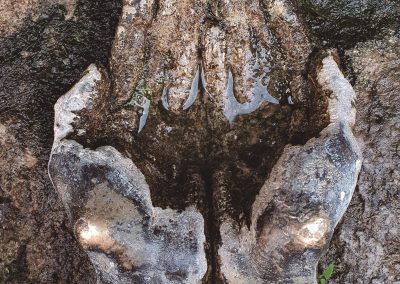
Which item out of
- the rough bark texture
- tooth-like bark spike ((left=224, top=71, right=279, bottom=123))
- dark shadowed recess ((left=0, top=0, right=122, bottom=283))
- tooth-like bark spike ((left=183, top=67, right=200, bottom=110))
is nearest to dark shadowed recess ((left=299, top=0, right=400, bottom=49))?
the rough bark texture

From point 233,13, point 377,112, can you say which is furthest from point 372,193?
point 233,13

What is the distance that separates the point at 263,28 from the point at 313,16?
0.39 metres

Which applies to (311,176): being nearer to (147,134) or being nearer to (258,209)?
(258,209)

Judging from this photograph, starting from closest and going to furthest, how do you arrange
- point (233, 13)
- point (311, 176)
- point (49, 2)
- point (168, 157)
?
1. point (311, 176)
2. point (233, 13)
3. point (168, 157)
4. point (49, 2)

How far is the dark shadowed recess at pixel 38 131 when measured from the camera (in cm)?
258

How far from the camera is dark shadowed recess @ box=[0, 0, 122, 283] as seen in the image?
258cm

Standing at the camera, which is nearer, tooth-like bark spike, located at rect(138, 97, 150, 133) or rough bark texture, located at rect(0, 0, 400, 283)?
rough bark texture, located at rect(0, 0, 400, 283)

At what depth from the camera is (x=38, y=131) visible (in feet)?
8.55

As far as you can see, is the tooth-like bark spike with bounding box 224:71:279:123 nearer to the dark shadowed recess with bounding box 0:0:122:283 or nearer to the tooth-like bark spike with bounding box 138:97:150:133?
the tooth-like bark spike with bounding box 138:97:150:133

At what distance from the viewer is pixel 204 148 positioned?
102 inches

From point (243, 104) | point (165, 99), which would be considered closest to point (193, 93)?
point (165, 99)

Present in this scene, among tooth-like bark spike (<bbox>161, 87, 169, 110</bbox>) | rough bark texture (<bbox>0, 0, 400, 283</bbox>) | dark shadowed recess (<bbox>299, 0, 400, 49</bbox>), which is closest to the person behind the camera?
rough bark texture (<bbox>0, 0, 400, 283</bbox>)

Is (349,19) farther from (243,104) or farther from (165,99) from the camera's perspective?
(165,99)

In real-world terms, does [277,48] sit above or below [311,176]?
above
